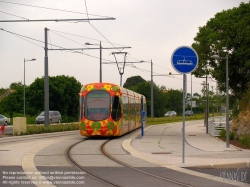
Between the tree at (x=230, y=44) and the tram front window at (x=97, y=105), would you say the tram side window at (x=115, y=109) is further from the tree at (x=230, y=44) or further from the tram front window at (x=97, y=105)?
the tree at (x=230, y=44)

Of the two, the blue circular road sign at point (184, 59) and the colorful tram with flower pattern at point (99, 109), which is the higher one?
the blue circular road sign at point (184, 59)

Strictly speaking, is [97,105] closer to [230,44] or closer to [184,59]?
[230,44]

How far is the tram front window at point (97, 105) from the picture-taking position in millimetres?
28781

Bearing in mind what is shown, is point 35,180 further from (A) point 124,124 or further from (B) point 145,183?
(A) point 124,124

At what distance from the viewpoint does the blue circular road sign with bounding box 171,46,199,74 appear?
1578cm

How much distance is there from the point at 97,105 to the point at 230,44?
8467 millimetres

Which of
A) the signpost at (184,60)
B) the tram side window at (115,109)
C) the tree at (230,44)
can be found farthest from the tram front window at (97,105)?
the signpost at (184,60)

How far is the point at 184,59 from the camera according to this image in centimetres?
1583

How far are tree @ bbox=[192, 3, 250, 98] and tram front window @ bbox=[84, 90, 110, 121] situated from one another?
715 centimetres

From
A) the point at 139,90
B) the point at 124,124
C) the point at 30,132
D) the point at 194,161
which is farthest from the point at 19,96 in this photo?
the point at 194,161

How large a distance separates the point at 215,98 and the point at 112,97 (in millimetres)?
34930

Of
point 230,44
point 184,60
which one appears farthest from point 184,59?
point 230,44

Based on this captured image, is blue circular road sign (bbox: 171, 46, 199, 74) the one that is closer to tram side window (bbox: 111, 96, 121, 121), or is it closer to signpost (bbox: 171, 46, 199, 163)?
signpost (bbox: 171, 46, 199, 163)

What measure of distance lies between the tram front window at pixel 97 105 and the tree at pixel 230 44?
7150mm
